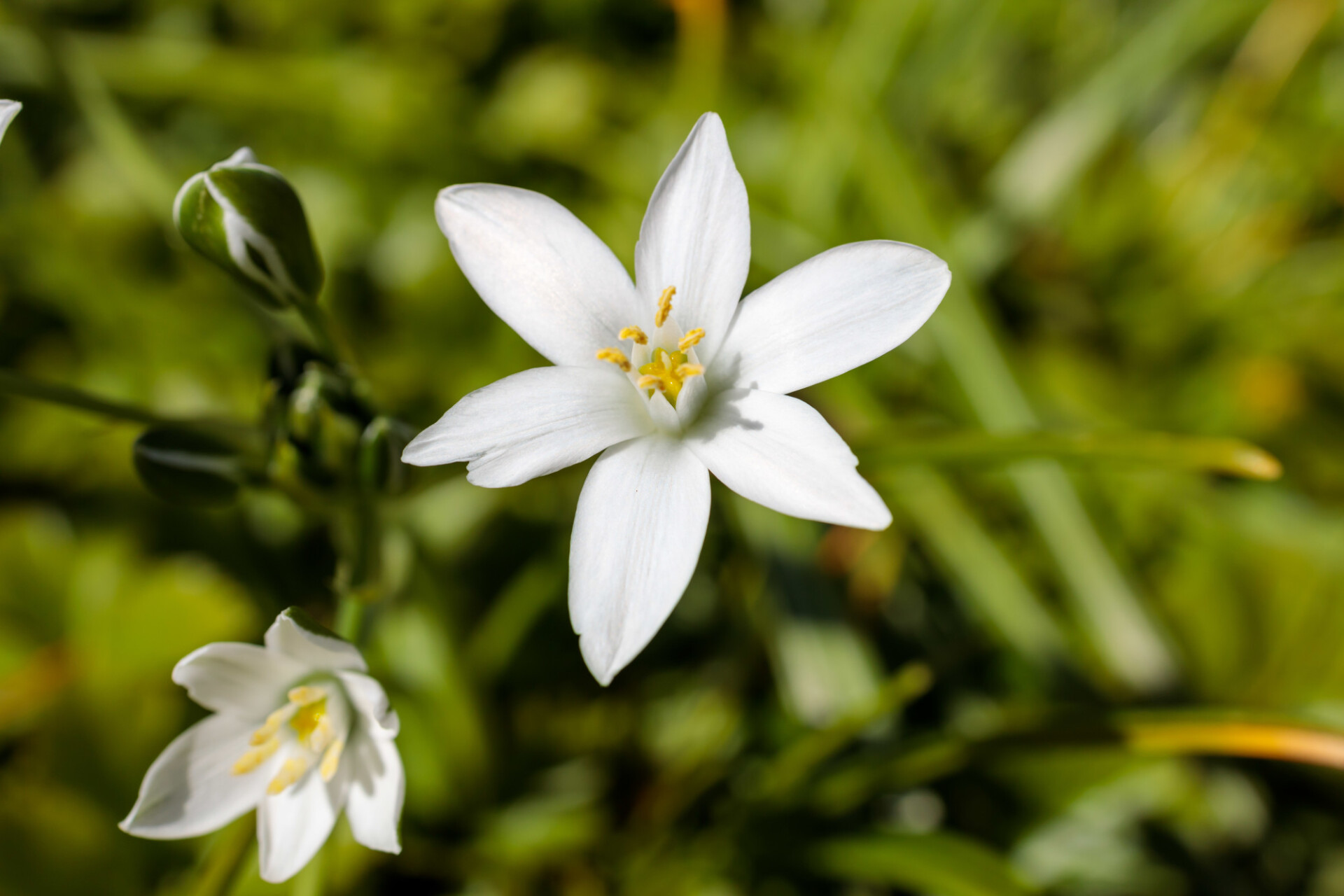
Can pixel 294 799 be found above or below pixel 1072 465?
below

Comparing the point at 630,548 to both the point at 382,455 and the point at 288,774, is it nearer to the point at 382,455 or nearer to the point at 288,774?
the point at 382,455

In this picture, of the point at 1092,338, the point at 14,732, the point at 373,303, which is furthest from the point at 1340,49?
the point at 14,732

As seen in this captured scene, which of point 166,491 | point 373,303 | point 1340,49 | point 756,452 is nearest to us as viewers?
point 756,452

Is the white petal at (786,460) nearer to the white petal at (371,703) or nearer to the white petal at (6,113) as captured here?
the white petal at (371,703)

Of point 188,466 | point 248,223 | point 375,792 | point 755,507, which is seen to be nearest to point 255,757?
point 375,792

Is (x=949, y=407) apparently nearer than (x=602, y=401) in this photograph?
No

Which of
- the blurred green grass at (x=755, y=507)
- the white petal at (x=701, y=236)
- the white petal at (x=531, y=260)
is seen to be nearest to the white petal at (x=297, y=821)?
the blurred green grass at (x=755, y=507)

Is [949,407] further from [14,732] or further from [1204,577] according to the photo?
[14,732]
